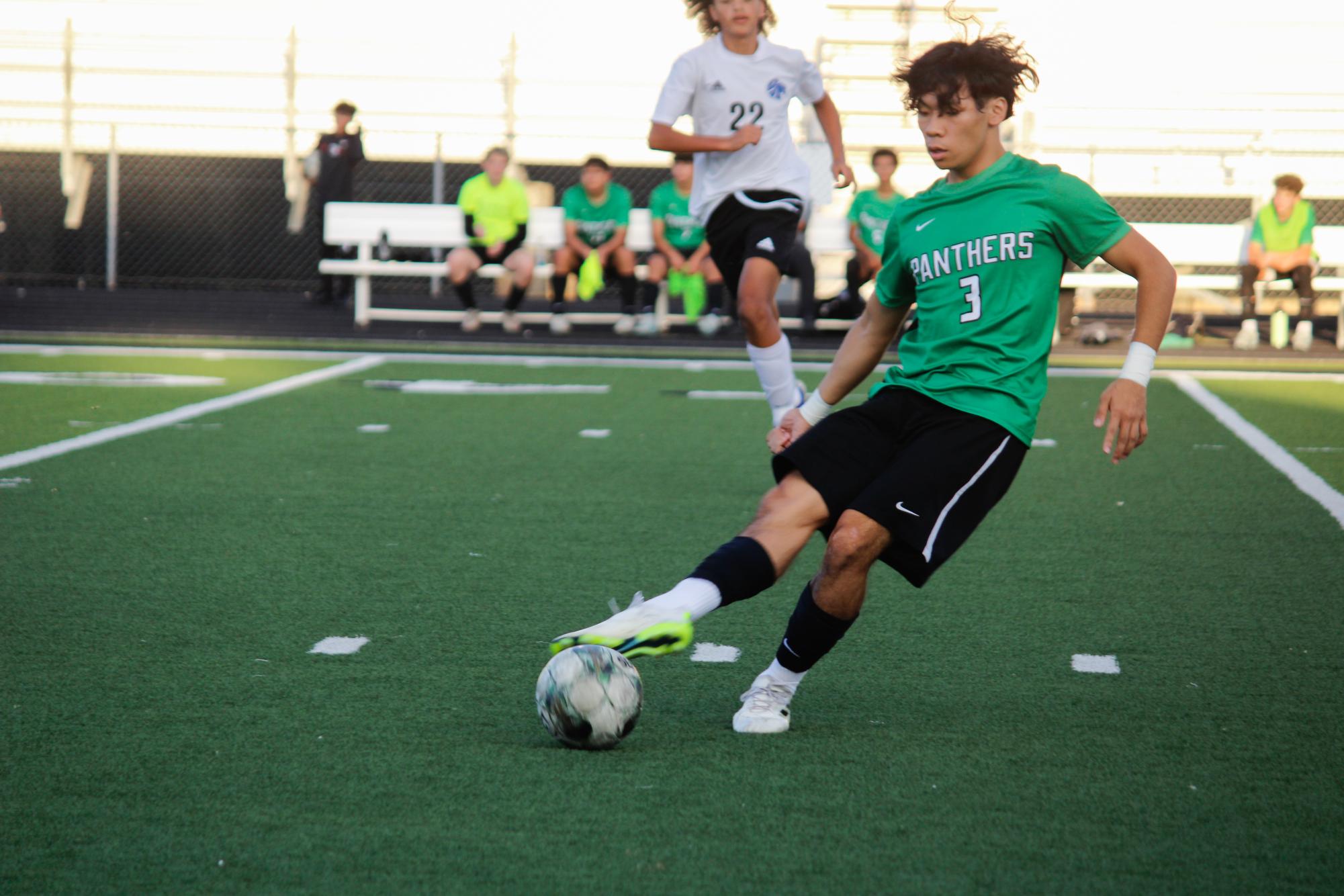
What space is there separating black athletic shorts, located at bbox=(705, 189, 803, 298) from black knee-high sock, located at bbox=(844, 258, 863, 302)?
7976 millimetres

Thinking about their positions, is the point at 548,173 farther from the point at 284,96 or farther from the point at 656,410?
the point at 656,410

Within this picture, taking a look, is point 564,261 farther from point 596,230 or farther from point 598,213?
point 598,213

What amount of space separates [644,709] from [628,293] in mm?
12310

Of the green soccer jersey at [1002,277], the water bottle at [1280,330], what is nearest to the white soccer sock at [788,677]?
the green soccer jersey at [1002,277]

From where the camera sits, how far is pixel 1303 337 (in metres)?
15.0

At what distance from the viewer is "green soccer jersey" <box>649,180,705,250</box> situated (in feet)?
50.0

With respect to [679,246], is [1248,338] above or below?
below

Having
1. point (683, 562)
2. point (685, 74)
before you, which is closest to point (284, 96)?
point (685, 74)

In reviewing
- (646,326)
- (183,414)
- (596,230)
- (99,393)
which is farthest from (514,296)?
(183,414)

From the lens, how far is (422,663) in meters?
3.90

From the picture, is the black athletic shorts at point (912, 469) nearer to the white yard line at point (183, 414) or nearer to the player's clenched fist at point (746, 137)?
the player's clenched fist at point (746, 137)

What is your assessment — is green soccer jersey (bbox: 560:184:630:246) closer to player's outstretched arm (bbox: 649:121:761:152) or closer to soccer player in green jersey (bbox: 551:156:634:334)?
soccer player in green jersey (bbox: 551:156:634:334)

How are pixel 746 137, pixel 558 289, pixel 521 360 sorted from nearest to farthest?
pixel 746 137
pixel 521 360
pixel 558 289

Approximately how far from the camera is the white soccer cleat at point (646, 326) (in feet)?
49.8
